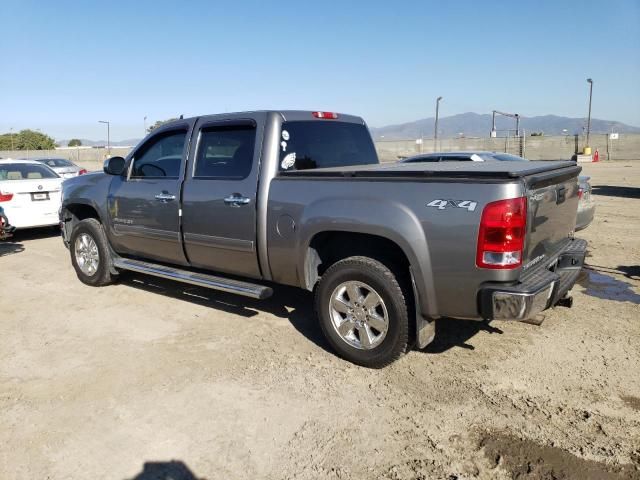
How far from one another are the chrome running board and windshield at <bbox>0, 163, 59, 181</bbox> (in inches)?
205

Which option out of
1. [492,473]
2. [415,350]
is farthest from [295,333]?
[492,473]

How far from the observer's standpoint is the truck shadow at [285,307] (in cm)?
465

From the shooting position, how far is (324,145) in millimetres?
5184

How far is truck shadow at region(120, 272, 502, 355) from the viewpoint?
15.3 feet

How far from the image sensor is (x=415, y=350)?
444 centimetres

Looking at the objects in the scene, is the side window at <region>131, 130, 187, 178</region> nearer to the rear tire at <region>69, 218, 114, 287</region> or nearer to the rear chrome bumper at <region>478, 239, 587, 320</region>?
the rear tire at <region>69, 218, 114, 287</region>

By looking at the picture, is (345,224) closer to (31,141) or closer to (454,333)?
(454,333)

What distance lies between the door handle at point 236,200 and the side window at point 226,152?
0.17 meters

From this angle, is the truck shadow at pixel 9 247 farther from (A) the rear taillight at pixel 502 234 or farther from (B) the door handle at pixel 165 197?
(A) the rear taillight at pixel 502 234

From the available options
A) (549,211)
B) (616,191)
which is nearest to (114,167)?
(549,211)

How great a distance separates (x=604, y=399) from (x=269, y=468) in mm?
2284

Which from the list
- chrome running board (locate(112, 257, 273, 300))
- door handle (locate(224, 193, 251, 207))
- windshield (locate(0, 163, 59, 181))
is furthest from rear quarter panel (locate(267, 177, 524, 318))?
windshield (locate(0, 163, 59, 181))

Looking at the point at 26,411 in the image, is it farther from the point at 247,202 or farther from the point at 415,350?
the point at 415,350

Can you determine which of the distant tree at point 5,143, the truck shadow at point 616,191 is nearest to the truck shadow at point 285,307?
the truck shadow at point 616,191
